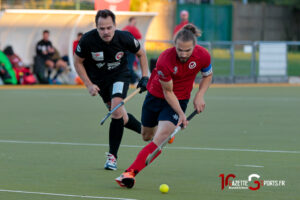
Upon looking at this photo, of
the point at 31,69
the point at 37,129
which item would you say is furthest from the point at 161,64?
the point at 31,69

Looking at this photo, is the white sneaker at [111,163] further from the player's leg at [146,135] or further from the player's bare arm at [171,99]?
the player's bare arm at [171,99]

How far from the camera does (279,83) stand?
84.1 ft

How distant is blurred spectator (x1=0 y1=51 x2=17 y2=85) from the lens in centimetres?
2192

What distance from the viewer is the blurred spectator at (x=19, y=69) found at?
880 inches

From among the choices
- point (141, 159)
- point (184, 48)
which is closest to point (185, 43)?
point (184, 48)

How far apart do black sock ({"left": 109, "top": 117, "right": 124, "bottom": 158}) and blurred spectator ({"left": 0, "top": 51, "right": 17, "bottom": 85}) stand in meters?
13.8

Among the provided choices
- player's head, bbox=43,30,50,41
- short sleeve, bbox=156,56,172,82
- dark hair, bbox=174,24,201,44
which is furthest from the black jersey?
player's head, bbox=43,30,50,41

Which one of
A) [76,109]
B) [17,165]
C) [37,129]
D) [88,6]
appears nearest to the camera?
[17,165]

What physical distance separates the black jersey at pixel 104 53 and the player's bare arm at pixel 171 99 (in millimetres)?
1376

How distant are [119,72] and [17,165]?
1.58 meters

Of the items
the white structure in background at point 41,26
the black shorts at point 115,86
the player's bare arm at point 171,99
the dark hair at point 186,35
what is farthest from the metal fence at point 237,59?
the dark hair at point 186,35

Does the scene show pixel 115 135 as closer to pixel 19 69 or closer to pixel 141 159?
pixel 141 159

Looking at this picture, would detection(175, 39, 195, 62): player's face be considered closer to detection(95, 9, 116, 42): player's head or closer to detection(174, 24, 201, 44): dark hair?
detection(174, 24, 201, 44): dark hair

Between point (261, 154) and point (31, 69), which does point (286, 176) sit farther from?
point (31, 69)
